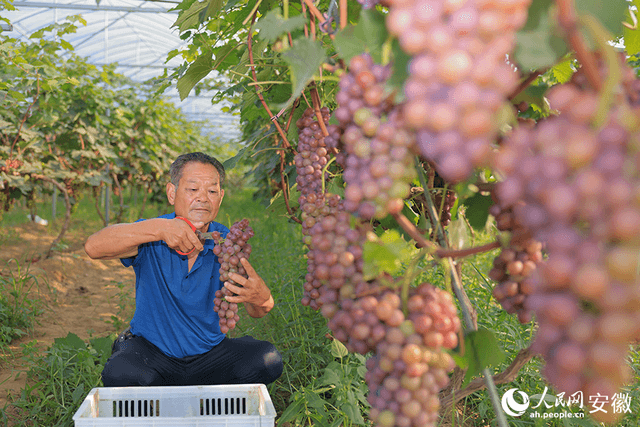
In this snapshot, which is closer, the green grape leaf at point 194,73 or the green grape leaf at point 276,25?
the green grape leaf at point 276,25

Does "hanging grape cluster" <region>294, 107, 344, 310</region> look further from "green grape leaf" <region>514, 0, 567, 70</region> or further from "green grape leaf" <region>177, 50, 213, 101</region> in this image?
"green grape leaf" <region>177, 50, 213, 101</region>

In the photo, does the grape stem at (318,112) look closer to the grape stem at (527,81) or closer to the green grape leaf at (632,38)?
the grape stem at (527,81)

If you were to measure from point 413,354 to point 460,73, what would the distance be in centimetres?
39

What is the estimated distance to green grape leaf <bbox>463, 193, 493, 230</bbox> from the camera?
854 mm

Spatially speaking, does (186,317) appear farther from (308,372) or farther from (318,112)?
(318,112)

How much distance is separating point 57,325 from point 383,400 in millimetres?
3878

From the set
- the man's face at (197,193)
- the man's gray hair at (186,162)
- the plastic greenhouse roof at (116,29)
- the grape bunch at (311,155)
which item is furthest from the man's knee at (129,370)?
the plastic greenhouse roof at (116,29)

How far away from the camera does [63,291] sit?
462cm

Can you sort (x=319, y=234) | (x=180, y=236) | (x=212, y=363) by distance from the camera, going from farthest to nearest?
(x=212, y=363), (x=180, y=236), (x=319, y=234)

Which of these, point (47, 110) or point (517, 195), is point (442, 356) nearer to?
point (517, 195)

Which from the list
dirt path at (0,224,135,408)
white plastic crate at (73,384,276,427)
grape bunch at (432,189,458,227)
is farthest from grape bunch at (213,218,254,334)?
dirt path at (0,224,135,408)

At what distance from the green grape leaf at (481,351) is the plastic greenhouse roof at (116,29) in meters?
11.3

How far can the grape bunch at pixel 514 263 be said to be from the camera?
68 centimetres

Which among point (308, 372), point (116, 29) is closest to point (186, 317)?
point (308, 372)
